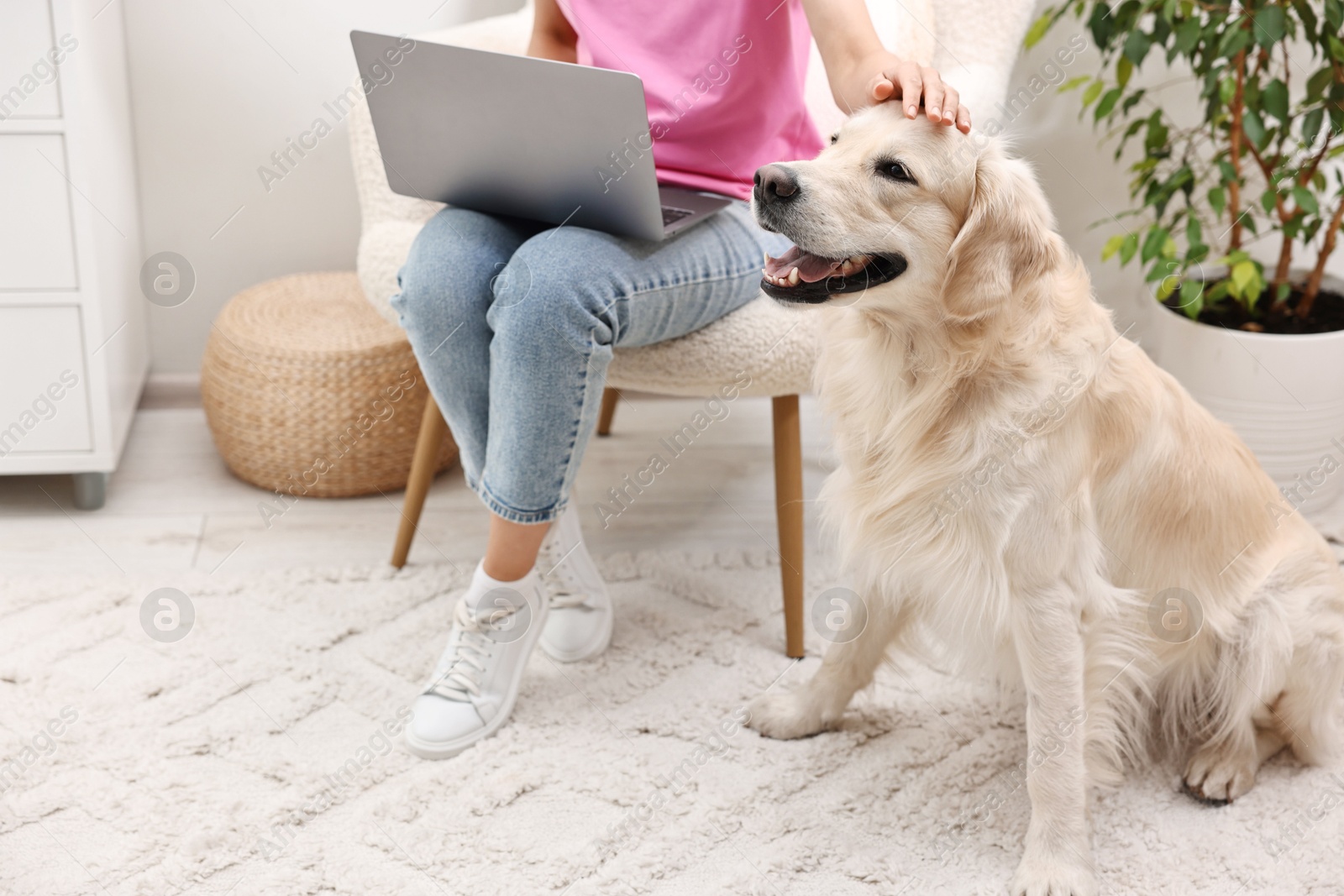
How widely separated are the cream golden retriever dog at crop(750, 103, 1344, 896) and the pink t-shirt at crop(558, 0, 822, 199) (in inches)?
14.7

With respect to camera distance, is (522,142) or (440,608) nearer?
(522,142)

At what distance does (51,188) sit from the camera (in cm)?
181

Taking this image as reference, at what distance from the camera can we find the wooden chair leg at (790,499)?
1.67 metres

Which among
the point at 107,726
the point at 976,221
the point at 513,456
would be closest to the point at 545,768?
the point at 513,456

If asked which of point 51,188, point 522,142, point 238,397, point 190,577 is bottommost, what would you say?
point 190,577

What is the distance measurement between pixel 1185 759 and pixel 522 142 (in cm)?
116

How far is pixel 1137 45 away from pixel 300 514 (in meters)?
1.64

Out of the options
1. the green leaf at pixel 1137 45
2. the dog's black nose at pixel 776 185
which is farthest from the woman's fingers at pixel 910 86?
A: the green leaf at pixel 1137 45

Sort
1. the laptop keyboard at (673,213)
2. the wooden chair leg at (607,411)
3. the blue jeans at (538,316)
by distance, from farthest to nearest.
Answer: the wooden chair leg at (607,411)
the laptop keyboard at (673,213)
the blue jeans at (538,316)

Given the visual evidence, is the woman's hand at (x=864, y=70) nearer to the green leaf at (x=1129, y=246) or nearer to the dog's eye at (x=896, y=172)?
the dog's eye at (x=896, y=172)

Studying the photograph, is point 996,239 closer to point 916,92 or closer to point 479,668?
point 916,92

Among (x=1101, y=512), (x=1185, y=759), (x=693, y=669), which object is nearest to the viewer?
(x=1101, y=512)

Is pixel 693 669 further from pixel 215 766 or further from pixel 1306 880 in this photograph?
pixel 1306 880

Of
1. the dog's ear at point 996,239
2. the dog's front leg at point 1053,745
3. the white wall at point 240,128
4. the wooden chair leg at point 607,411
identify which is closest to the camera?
the dog's ear at point 996,239
